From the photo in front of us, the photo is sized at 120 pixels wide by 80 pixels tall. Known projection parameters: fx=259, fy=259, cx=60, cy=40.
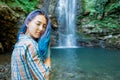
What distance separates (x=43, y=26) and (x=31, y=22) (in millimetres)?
83

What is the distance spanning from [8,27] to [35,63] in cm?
1103

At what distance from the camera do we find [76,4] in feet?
59.8

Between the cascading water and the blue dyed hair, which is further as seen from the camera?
the cascading water

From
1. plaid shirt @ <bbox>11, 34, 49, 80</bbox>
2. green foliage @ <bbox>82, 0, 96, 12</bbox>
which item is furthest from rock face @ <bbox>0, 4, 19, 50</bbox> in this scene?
plaid shirt @ <bbox>11, 34, 49, 80</bbox>

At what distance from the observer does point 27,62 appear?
1494 millimetres

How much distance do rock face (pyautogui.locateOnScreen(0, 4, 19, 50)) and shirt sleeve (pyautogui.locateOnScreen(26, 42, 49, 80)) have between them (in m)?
10.00

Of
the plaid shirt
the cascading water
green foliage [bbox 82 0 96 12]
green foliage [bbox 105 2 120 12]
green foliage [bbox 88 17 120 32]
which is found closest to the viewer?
the plaid shirt

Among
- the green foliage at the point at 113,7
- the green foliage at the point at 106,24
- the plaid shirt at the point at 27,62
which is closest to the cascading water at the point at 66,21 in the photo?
the green foliage at the point at 106,24

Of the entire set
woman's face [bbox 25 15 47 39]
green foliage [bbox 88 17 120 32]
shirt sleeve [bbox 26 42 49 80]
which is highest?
woman's face [bbox 25 15 47 39]

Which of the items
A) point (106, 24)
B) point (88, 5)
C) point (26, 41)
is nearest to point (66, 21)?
point (88, 5)

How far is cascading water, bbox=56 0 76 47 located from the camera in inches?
664

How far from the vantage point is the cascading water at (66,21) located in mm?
16859

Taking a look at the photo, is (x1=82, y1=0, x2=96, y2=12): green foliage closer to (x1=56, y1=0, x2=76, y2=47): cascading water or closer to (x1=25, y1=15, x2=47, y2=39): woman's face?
(x1=56, y1=0, x2=76, y2=47): cascading water

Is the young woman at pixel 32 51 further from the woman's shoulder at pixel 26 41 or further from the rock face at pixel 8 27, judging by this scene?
the rock face at pixel 8 27
